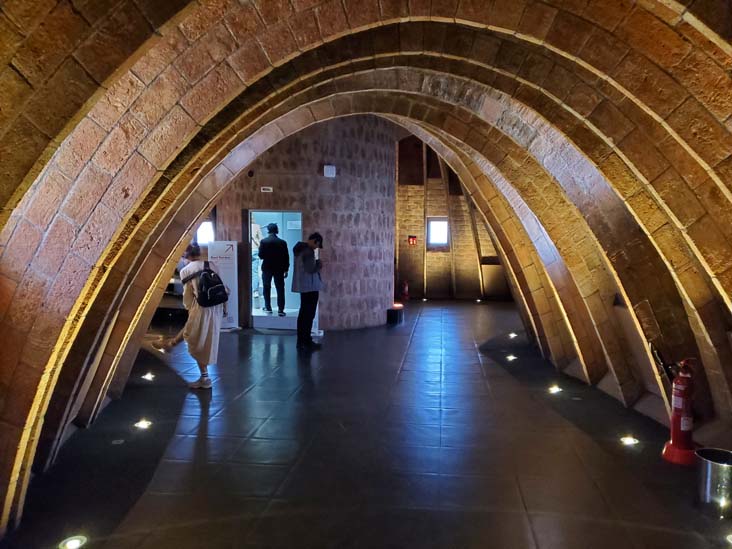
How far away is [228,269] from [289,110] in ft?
17.5

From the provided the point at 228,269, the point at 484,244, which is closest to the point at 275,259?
the point at 228,269

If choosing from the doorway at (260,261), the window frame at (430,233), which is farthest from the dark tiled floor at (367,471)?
the window frame at (430,233)

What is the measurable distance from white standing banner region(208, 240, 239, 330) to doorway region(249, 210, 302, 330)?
35 centimetres

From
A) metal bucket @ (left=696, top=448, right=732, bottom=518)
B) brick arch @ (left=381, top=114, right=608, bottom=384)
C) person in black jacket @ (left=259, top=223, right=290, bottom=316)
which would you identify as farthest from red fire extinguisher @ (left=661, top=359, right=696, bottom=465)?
person in black jacket @ (left=259, top=223, right=290, bottom=316)

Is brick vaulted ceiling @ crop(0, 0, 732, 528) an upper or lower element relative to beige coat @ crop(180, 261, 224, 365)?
upper

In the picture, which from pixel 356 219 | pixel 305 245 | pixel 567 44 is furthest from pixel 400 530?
pixel 356 219

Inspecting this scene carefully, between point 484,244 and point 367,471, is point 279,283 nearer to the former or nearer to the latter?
point 367,471

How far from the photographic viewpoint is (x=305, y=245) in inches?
377

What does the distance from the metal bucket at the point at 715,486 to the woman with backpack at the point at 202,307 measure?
503 centimetres

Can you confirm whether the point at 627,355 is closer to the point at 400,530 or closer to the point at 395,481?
the point at 395,481

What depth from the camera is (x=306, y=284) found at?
946 centimetres

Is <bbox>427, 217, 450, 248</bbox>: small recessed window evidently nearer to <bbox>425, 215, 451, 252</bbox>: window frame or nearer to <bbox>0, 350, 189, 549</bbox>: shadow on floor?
<bbox>425, 215, 451, 252</bbox>: window frame

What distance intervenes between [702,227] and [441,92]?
3345mm

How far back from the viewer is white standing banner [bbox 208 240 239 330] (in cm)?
1108
